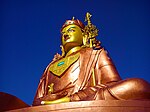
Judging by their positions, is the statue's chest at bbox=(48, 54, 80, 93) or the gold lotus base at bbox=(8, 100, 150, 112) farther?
the statue's chest at bbox=(48, 54, 80, 93)

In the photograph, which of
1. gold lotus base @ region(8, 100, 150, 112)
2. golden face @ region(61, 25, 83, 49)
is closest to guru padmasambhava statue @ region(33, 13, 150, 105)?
golden face @ region(61, 25, 83, 49)

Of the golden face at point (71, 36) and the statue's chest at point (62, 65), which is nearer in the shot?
the statue's chest at point (62, 65)

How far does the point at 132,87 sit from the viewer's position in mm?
4062

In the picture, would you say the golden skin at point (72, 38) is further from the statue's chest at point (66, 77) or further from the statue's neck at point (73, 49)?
the statue's chest at point (66, 77)

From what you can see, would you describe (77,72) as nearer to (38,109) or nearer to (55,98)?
(55,98)

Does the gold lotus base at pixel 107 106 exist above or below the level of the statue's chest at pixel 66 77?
below

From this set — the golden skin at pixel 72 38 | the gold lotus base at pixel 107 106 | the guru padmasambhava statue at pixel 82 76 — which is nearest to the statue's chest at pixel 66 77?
the guru padmasambhava statue at pixel 82 76

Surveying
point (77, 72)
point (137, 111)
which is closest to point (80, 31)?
point (77, 72)

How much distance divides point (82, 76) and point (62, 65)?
71cm

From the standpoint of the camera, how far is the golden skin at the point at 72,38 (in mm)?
6383

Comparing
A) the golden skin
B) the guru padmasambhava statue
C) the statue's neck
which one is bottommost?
the guru padmasambhava statue

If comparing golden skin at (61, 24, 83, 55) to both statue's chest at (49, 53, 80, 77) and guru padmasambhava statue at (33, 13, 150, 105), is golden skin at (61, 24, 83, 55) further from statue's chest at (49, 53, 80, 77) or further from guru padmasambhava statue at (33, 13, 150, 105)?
statue's chest at (49, 53, 80, 77)

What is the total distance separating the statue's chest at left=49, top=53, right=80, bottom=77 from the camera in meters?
5.75

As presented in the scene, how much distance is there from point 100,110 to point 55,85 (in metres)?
2.08
